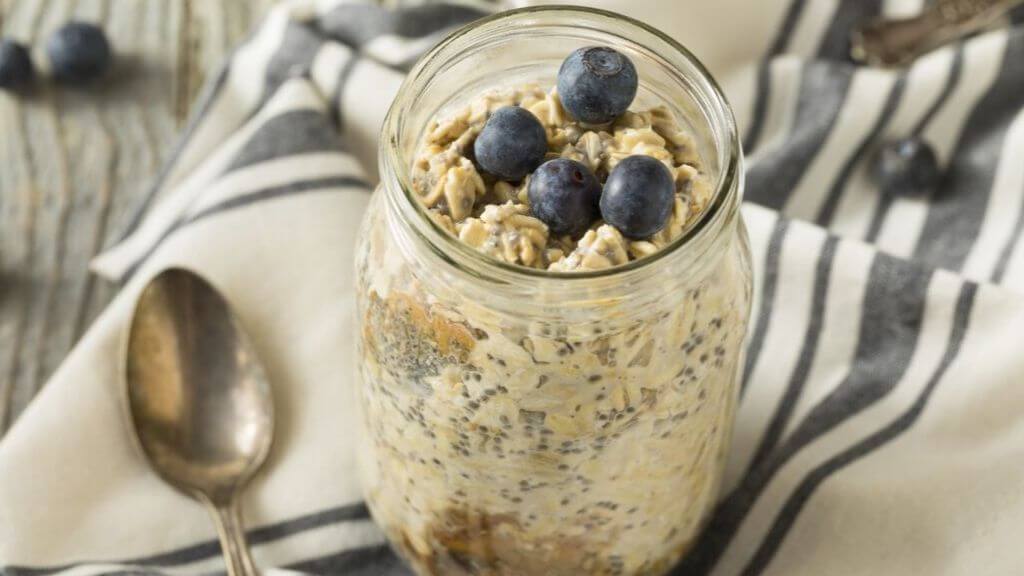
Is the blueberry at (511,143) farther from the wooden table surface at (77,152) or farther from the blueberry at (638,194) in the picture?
the wooden table surface at (77,152)

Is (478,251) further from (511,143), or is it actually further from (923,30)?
(923,30)

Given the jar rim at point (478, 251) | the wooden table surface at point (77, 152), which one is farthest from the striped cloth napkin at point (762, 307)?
the jar rim at point (478, 251)

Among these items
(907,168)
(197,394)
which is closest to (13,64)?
(197,394)

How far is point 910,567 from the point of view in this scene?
1.22 m

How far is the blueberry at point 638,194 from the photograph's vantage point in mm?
888

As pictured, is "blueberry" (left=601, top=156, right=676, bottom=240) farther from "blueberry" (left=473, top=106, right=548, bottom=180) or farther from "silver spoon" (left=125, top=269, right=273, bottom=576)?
"silver spoon" (left=125, top=269, right=273, bottom=576)

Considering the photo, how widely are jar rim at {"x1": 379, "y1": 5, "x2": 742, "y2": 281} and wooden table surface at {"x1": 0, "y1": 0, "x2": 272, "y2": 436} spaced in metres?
0.70

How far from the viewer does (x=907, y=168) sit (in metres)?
1.52

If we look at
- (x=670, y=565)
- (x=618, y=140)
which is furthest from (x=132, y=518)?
(x=618, y=140)

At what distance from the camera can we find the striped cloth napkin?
4.18 feet

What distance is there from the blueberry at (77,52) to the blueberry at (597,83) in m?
1.00

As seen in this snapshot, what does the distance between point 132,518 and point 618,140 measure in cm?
65

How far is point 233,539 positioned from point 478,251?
55cm

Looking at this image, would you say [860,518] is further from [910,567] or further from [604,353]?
[604,353]
